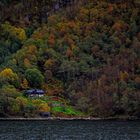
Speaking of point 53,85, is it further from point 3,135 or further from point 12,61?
point 3,135

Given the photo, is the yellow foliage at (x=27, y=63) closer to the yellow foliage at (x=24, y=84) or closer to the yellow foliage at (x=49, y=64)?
the yellow foliage at (x=49, y=64)

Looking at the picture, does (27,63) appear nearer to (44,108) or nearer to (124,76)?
(44,108)

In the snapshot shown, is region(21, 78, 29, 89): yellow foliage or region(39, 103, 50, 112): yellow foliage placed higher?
region(21, 78, 29, 89): yellow foliage

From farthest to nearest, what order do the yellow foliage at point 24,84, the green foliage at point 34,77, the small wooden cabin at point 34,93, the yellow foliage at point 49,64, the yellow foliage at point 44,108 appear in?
the yellow foliage at point 49,64, the green foliage at point 34,77, the yellow foliage at point 24,84, the small wooden cabin at point 34,93, the yellow foliage at point 44,108

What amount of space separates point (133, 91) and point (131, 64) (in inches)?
952

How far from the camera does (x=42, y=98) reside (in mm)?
177750

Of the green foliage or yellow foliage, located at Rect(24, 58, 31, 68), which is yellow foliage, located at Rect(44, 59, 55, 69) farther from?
the green foliage

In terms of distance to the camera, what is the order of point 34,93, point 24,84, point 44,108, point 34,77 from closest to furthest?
point 44,108, point 34,93, point 24,84, point 34,77

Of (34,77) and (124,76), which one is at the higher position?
(34,77)

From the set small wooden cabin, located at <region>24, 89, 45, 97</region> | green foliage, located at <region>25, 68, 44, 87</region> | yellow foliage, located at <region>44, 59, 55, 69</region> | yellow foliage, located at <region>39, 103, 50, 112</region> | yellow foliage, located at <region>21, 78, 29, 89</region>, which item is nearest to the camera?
yellow foliage, located at <region>39, 103, 50, 112</region>

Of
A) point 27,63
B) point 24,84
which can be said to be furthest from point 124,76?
point 27,63

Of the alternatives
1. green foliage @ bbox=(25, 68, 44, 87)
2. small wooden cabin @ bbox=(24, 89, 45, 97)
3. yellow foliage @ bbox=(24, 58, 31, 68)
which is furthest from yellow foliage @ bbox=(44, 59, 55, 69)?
small wooden cabin @ bbox=(24, 89, 45, 97)

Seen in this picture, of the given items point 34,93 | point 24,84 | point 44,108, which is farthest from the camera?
point 24,84

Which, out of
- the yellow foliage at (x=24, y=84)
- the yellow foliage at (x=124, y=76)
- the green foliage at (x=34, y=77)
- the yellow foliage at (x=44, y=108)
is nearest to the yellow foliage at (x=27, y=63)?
the green foliage at (x=34, y=77)
